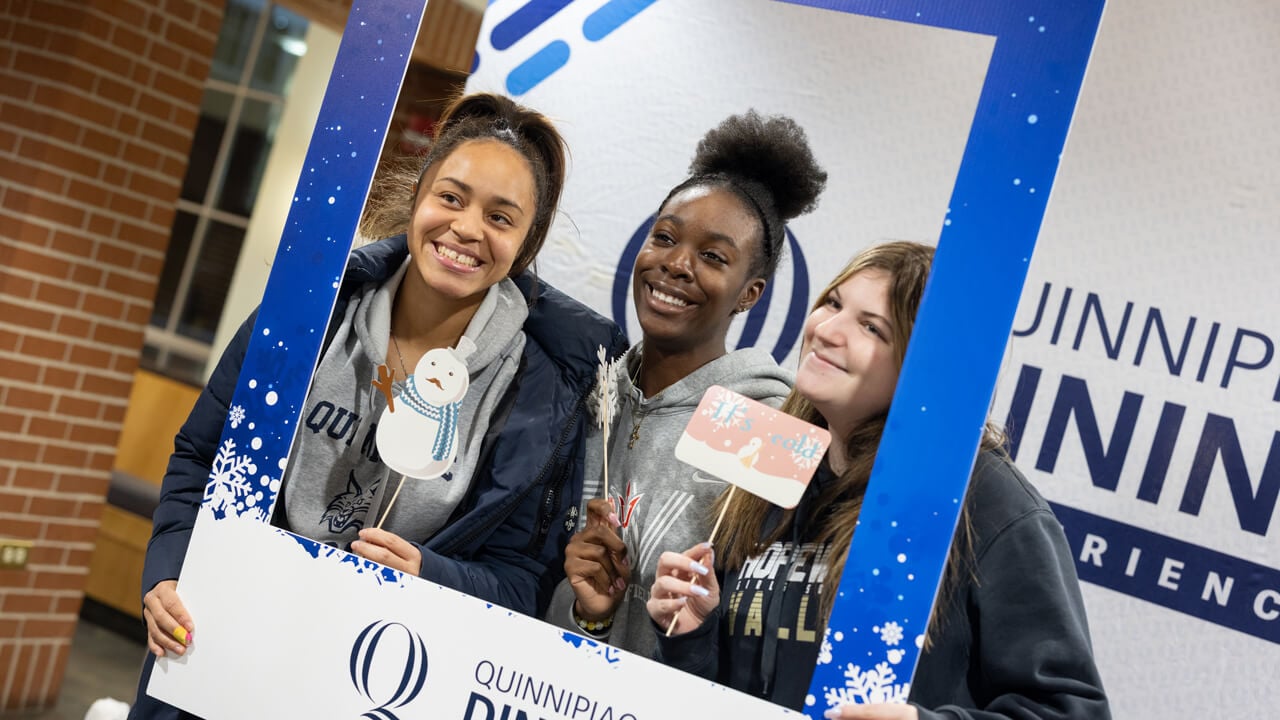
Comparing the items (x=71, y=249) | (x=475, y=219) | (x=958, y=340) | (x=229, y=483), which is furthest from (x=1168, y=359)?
(x=71, y=249)

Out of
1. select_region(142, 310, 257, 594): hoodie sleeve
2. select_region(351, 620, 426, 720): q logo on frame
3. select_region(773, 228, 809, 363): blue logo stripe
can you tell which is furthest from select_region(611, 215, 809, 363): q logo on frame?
select_region(142, 310, 257, 594): hoodie sleeve

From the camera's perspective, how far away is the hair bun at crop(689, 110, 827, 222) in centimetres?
148

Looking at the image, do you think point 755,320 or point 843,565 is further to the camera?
point 755,320

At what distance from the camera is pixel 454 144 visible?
1.66 metres

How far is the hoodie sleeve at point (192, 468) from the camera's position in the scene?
1708mm

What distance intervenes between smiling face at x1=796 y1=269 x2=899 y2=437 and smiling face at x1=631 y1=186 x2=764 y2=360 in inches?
5.4

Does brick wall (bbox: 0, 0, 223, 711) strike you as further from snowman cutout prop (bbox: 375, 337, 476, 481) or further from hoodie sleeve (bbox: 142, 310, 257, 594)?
snowman cutout prop (bbox: 375, 337, 476, 481)

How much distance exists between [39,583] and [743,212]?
118 inches

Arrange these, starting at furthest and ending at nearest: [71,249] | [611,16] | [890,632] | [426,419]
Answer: [71,249], [611,16], [426,419], [890,632]

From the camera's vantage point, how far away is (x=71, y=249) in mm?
3262

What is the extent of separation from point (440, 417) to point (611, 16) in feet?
2.32

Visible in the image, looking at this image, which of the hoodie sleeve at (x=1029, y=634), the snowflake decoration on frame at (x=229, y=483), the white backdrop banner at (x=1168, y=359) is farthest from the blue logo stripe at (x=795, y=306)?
the snowflake decoration on frame at (x=229, y=483)

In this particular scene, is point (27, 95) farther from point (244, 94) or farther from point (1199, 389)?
point (244, 94)

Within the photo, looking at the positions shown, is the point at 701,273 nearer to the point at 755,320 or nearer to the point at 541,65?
the point at 755,320
